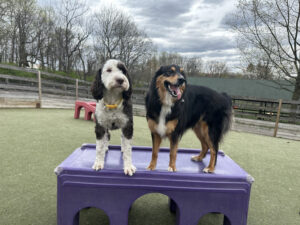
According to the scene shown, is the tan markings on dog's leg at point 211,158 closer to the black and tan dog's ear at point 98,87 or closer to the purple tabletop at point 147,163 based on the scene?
the purple tabletop at point 147,163

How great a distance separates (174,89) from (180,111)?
266 millimetres

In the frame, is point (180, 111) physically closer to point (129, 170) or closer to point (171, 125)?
point (171, 125)

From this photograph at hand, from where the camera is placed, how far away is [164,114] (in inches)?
77.0

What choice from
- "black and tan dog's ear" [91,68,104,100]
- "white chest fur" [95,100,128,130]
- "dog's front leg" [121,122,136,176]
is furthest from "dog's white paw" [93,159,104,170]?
"black and tan dog's ear" [91,68,104,100]

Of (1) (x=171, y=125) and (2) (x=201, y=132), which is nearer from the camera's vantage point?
(1) (x=171, y=125)

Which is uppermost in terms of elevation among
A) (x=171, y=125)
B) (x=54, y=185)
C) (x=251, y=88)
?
(x=251, y=88)

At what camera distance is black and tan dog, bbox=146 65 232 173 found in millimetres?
1915

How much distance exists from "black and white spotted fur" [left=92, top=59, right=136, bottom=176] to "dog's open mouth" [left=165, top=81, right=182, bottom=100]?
0.40 m

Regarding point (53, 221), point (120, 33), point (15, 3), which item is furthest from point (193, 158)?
point (15, 3)

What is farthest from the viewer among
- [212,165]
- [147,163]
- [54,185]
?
[54,185]

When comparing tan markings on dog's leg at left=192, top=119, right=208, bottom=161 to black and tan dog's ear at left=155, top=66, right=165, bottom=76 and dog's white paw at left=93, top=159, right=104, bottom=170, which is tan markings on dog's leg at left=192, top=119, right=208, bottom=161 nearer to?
black and tan dog's ear at left=155, top=66, right=165, bottom=76

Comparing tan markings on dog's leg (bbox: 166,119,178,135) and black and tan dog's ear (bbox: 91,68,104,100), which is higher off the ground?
black and tan dog's ear (bbox: 91,68,104,100)

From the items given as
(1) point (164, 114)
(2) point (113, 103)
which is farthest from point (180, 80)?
(2) point (113, 103)

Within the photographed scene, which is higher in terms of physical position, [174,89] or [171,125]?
[174,89]
